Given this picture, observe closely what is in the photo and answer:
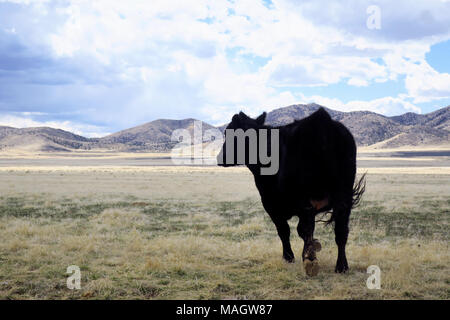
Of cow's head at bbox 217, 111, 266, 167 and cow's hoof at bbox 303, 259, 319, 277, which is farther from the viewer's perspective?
cow's head at bbox 217, 111, 266, 167

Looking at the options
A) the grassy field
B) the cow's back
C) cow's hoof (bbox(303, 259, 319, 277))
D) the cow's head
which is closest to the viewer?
the cow's back

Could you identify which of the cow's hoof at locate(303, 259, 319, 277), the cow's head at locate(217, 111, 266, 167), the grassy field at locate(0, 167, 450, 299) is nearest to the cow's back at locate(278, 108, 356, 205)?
the cow's head at locate(217, 111, 266, 167)

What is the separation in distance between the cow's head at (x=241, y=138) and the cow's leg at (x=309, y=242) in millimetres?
1402

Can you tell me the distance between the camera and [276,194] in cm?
658

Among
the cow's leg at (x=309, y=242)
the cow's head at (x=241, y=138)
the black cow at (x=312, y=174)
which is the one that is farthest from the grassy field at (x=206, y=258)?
the cow's head at (x=241, y=138)

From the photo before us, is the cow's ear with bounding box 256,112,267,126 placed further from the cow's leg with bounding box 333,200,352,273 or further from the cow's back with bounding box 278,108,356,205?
the cow's leg with bounding box 333,200,352,273

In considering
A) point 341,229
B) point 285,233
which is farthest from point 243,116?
point 341,229

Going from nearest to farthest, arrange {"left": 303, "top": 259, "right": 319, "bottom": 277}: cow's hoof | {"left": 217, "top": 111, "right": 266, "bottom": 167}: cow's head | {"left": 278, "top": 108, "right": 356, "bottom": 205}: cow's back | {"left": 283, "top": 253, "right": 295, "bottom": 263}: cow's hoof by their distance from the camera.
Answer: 1. {"left": 278, "top": 108, "right": 356, "bottom": 205}: cow's back
2. {"left": 303, "top": 259, "right": 319, "bottom": 277}: cow's hoof
3. {"left": 217, "top": 111, "right": 266, "bottom": 167}: cow's head
4. {"left": 283, "top": 253, "right": 295, "bottom": 263}: cow's hoof

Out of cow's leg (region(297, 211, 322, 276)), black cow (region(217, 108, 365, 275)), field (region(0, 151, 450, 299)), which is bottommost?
field (region(0, 151, 450, 299))

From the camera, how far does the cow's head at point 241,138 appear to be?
6.84 m

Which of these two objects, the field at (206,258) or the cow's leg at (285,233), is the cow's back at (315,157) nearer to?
the cow's leg at (285,233)

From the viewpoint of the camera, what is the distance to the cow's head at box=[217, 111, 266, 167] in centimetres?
684

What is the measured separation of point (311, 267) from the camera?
6262mm
